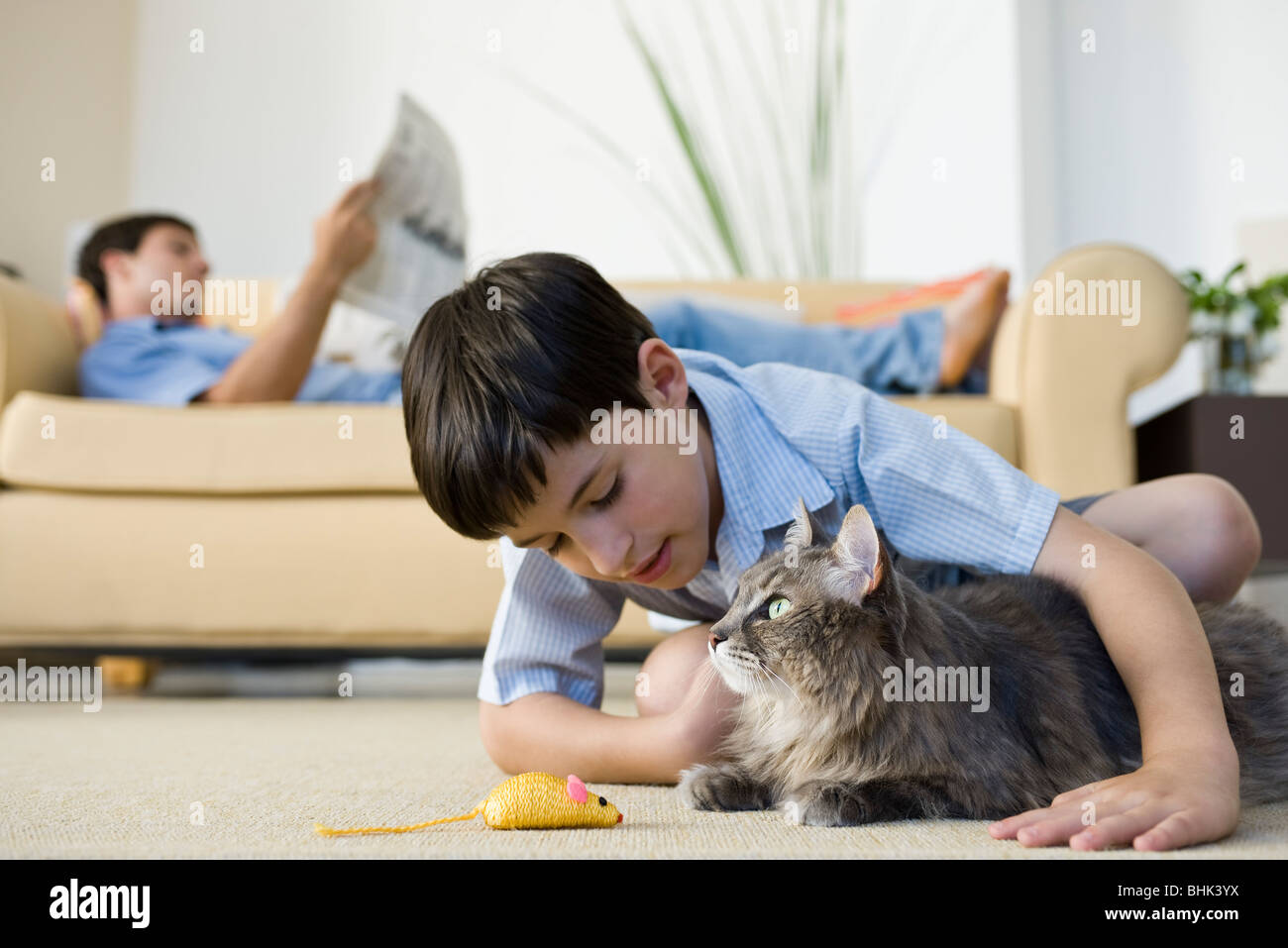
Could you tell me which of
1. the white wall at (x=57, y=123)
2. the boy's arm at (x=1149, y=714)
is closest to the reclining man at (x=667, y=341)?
the boy's arm at (x=1149, y=714)

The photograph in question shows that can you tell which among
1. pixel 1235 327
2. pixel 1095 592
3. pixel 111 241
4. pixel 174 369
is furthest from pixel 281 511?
pixel 1235 327

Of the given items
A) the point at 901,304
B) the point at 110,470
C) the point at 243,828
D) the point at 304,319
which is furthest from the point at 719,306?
the point at 243,828

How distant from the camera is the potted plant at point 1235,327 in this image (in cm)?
264

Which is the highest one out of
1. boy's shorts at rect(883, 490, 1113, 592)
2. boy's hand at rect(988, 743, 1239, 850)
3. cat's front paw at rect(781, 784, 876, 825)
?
boy's shorts at rect(883, 490, 1113, 592)

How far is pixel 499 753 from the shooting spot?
1221mm

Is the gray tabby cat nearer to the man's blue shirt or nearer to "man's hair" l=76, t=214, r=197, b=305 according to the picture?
the man's blue shirt

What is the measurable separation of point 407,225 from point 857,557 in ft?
5.39

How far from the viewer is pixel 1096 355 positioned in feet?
6.67

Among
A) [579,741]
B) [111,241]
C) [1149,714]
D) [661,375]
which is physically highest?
[111,241]

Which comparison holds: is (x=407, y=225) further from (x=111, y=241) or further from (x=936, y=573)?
(x=936, y=573)

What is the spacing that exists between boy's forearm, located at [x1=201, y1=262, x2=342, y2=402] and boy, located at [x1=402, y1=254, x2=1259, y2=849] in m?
1.30

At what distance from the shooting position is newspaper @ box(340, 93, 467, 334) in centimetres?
217

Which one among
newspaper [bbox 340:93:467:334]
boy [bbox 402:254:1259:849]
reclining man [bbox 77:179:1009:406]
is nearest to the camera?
boy [bbox 402:254:1259:849]

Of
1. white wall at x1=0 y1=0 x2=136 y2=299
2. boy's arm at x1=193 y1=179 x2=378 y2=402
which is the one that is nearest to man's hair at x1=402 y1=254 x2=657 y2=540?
boy's arm at x1=193 y1=179 x2=378 y2=402
